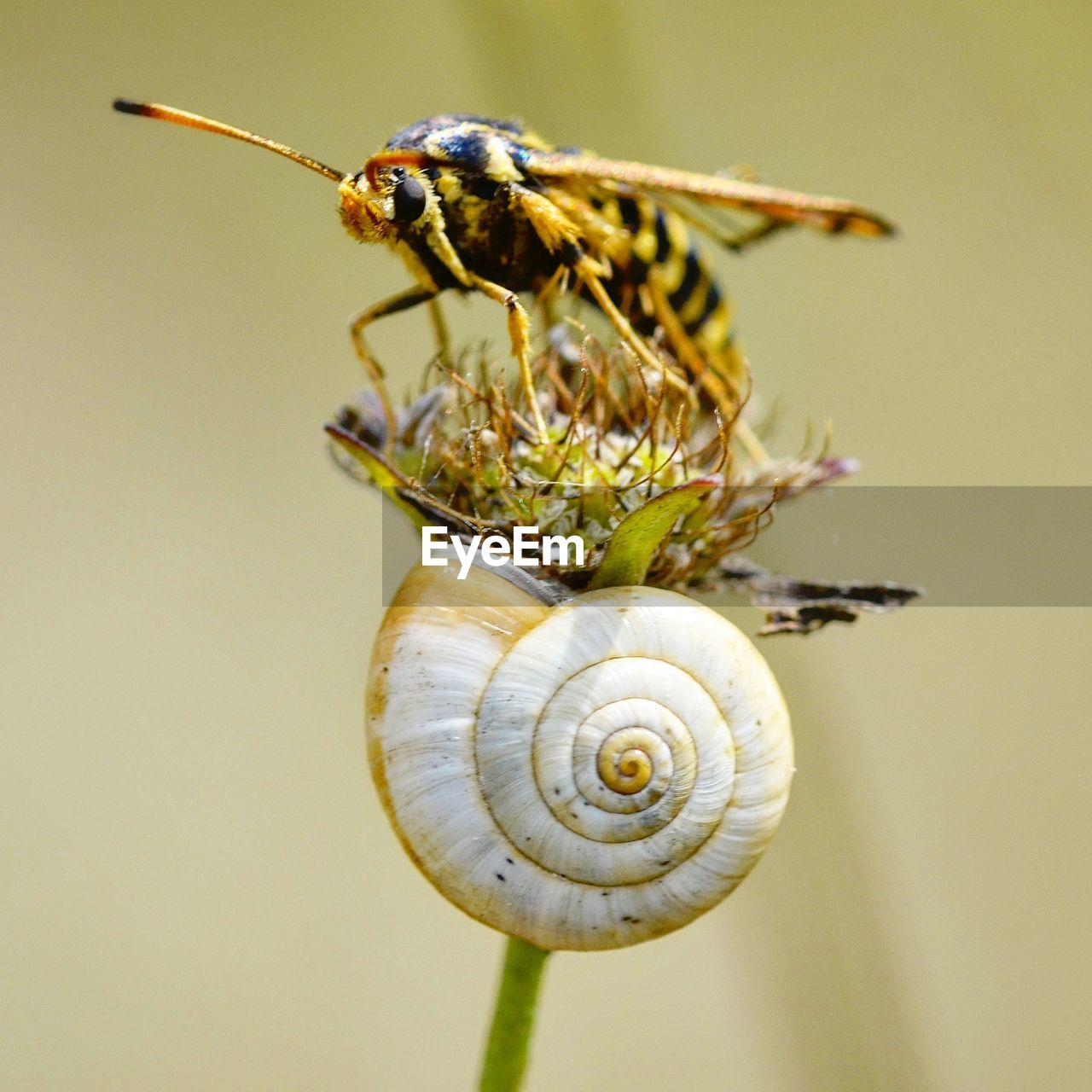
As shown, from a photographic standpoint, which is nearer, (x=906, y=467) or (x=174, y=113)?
(x=174, y=113)

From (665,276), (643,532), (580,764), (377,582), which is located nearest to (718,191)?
(665,276)

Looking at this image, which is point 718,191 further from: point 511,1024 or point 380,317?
point 511,1024

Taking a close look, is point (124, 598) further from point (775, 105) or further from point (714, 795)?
point (775, 105)

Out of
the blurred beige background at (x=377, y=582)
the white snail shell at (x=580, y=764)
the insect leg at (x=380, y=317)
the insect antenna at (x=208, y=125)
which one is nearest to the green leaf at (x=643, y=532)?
the white snail shell at (x=580, y=764)

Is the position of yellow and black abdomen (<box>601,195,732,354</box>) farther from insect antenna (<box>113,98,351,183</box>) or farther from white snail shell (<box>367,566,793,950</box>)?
white snail shell (<box>367,566,793,950</box>)

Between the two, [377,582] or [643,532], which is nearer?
[643,532]

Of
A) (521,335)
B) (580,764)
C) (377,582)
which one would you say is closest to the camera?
(580,764)

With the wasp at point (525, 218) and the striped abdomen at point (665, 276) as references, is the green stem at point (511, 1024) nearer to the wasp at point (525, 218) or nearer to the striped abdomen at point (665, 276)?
the wasp at point (525, 218)

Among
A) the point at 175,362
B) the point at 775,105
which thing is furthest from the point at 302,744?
the point at 775,105
